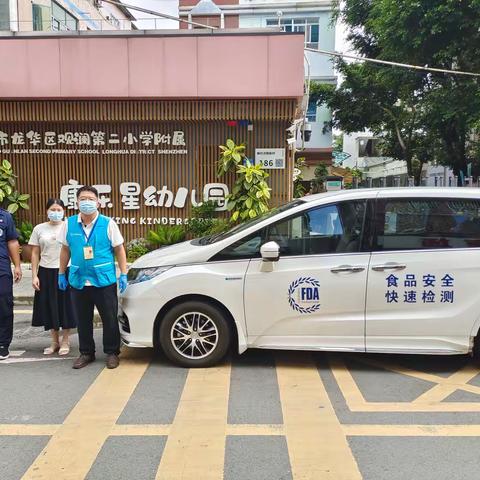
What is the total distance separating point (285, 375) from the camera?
4.68 metres

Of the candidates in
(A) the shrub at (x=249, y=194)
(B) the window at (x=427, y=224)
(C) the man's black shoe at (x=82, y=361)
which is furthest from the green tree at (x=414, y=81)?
(C) the man's black shoe at (x=82, y=361)

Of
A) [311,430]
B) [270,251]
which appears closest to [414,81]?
[270,251]

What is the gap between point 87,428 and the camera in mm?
3643

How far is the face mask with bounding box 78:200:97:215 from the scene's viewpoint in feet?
15.5

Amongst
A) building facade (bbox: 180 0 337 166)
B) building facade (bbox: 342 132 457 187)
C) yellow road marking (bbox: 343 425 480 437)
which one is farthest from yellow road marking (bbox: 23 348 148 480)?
building facade (bbox: 342 132 457 187)

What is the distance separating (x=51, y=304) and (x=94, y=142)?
6.44 meters

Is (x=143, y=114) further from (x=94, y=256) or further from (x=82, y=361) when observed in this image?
(x=82, y=361)

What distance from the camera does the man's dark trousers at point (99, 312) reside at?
15.8 ft

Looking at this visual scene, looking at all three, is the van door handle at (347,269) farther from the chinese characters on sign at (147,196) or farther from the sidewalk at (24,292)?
the chinese characters on sign at (147,196)

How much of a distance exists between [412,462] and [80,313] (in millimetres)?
3157

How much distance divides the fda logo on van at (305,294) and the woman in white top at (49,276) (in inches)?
88.9

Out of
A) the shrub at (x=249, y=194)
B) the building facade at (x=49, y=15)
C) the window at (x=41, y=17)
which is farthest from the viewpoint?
the window at (x=41, y=17)

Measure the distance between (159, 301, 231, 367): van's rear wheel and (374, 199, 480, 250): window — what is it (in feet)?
5.27

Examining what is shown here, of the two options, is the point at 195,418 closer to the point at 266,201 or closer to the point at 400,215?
the point at 400,215
